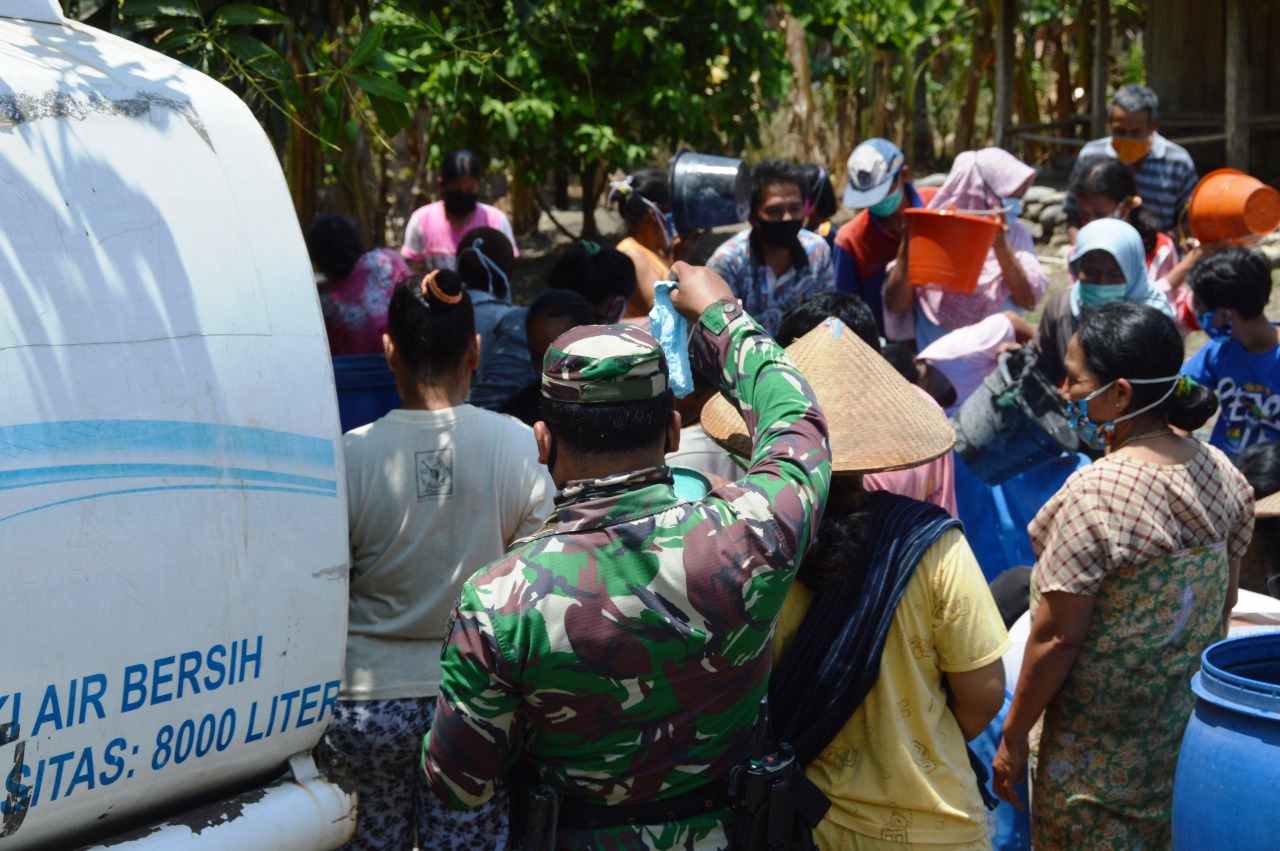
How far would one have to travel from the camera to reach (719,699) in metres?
2.09

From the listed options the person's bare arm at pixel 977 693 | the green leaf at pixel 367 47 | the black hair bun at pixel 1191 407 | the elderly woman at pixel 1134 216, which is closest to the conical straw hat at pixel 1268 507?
the black hair bun at pixel 1191 407

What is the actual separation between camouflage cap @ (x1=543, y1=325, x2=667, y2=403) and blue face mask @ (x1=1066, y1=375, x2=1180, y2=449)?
4.62ft

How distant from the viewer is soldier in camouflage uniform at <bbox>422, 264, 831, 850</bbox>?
1979 mm

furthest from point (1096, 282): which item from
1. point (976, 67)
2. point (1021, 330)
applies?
point (976, 67)

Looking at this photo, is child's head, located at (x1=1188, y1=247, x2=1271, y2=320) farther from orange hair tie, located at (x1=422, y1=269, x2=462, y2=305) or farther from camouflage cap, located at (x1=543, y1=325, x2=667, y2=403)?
camouflage cap, located at (x1=543, y1=325, x2=667, y2=403)

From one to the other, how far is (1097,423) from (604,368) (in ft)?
5.09

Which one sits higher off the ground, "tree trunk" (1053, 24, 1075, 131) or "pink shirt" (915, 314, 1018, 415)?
"tree trunk" (1053, 24, 1075, 131)

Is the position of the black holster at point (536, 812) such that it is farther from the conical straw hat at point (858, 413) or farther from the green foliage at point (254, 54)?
the green foliage at point (254, 54)

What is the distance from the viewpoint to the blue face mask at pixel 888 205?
5211 millimetres

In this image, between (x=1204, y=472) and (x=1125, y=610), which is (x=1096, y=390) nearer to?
(x=1204, y=472)

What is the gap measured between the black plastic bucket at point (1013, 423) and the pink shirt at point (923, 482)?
1.55 ft

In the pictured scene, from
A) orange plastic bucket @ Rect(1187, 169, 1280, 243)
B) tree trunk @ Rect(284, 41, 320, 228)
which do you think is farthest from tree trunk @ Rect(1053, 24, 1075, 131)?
tree trunk @ Rect(284, 41, 320, 228)

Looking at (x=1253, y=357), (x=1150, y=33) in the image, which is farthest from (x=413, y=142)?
(x=1253, y=357)

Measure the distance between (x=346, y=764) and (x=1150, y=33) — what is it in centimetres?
1224
